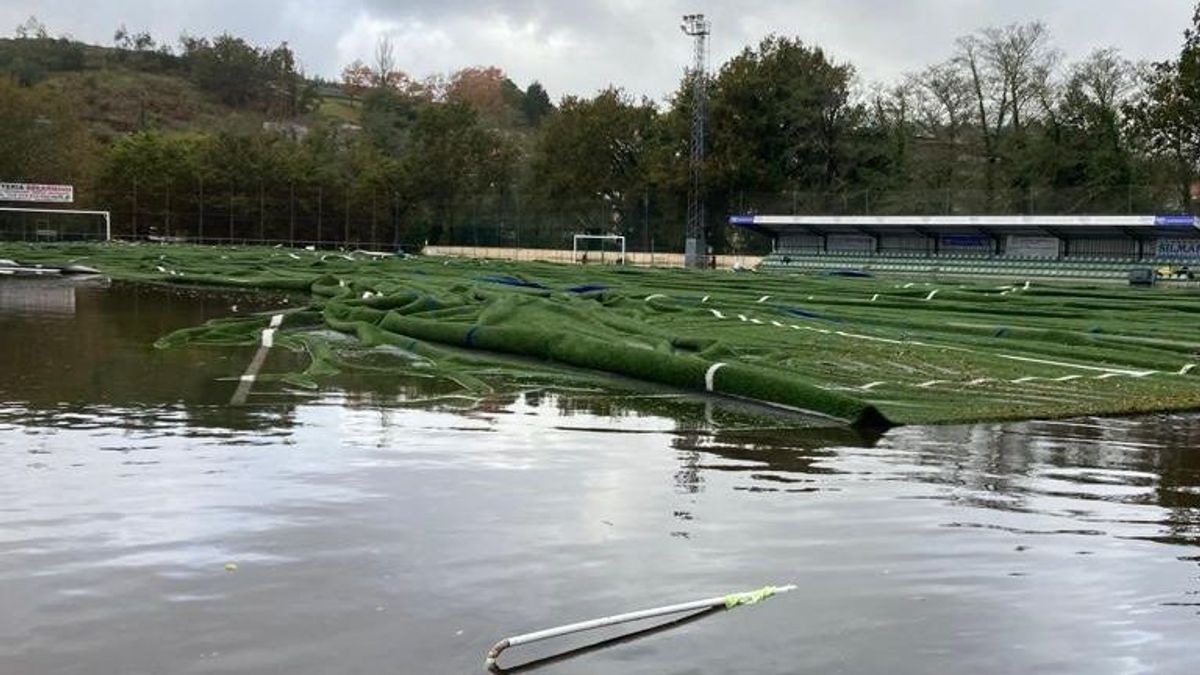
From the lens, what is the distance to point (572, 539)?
6625 millimetres

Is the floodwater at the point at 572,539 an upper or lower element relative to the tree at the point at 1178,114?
lower

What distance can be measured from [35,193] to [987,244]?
5222 cm

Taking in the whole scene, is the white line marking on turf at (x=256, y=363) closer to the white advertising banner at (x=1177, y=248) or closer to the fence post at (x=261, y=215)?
the white advertising banner at (x=1177, y=248)

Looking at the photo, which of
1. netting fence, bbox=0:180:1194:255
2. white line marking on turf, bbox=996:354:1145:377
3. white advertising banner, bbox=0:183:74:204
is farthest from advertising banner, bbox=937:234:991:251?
white advertising banner, bbox=0:183:74:204

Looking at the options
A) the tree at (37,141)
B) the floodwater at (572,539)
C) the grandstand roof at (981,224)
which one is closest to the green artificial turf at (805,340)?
the floodwater at (572,539)

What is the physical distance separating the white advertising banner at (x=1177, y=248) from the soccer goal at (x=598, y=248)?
26.8m

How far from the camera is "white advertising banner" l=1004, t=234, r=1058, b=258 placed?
55594mm

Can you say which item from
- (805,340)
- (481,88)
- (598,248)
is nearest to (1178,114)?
(598,248)

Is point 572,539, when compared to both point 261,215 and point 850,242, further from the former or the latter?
point 261,215

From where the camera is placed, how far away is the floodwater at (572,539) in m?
4.89

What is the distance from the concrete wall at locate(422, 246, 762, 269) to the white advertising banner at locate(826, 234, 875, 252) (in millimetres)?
4063

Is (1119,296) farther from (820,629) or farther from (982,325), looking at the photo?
(820,629)

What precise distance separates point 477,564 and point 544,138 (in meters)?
75.8

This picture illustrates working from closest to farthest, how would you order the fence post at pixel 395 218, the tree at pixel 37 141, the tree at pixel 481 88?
the tree at pixel 37 141, the fence post at pixel 395 218, the tree at pixel 481 88
